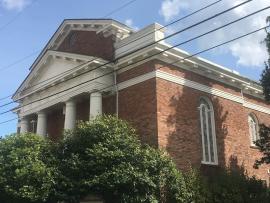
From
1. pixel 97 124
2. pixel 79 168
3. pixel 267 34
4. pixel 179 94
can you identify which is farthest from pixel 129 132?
pixel 267 34

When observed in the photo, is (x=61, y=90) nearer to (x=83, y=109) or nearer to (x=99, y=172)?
(x=83, y=109)

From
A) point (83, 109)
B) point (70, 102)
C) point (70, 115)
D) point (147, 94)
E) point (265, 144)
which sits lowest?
point (265, 144)

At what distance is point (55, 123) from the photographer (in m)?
30.1

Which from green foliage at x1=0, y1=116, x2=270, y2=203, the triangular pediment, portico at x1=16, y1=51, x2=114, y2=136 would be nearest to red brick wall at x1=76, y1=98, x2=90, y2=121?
portico at x1=16, y1=51, x2=114, y2=136

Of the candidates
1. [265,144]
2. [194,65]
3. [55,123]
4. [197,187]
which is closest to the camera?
[197,187]

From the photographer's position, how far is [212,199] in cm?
2167

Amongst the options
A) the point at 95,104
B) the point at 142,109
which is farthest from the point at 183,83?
the point at 95,104

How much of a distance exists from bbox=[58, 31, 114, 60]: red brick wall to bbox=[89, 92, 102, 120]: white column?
2.49m

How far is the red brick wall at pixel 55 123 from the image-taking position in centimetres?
2961

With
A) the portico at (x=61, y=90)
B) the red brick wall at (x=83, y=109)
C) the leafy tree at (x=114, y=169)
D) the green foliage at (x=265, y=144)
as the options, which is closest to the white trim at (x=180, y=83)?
the portico at (x=61, y=90)

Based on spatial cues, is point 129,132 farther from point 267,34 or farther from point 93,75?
point 267,34

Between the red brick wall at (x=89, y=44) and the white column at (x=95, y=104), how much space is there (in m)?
2.49

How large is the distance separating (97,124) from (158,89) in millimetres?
4412

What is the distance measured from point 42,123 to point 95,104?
5360 mm
